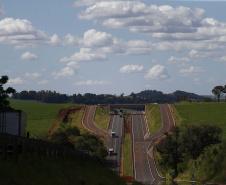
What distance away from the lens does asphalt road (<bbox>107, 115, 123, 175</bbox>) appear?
382 feet

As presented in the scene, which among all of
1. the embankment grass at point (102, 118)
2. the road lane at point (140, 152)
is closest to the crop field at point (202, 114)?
the road lane at point (140, 152)

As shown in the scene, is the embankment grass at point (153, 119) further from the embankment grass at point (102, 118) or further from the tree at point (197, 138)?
the tree at point (197, 138)

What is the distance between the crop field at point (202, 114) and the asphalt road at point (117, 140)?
2161 cm

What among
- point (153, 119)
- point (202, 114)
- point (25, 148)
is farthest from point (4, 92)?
point (202, 114)

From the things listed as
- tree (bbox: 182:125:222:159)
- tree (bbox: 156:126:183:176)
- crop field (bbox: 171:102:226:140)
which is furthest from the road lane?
crop field (bbox: 171:102:226:140)

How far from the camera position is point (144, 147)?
135250 mm

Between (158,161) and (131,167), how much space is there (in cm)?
889

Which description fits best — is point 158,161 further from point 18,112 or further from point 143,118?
point 18,112

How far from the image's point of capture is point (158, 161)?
117 m

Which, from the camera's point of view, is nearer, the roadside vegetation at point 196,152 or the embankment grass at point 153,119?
the roadside vegetation at point 196,152

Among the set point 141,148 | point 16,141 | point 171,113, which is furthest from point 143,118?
point 16,141

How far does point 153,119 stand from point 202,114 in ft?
66.3

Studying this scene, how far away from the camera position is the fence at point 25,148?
2519 centimetres

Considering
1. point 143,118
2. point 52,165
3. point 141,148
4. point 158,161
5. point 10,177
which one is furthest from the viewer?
point 143,118
